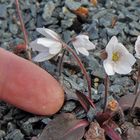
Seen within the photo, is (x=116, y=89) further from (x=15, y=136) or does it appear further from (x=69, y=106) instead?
(x=15, y=136)

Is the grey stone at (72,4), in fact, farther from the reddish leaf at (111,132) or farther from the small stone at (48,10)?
the reddish leaf at (111,132)

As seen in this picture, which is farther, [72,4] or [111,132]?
[72,4]

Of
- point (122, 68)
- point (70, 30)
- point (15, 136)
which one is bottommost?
point (15, 136)

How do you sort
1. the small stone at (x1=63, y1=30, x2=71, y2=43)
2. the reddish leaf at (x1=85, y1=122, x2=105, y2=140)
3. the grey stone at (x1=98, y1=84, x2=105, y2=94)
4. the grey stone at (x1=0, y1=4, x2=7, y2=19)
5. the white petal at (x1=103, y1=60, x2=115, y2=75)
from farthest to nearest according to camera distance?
the grey stone at (x1=0, y1=4, x2=7, y2=19)
the small stone at (x1=63, y1=30, x2=71, y2=43)
the grey stone at (x1=98, y1=84, x2=105, y2=94)
the reddish leaf at (x1=85, y1=122, x2=105, y2=140)
the white petal at (x1=103, y1=60, x2=115, y2=75)

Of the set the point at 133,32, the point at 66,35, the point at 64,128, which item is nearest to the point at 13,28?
the point at 66,35

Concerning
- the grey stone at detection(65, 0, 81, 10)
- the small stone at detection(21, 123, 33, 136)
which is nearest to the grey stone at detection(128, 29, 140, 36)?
the grey stone at detection(65, 0, 81, 10)

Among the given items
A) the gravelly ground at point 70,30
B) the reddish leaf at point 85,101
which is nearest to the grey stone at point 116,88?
the gravelly ground at point 70,30

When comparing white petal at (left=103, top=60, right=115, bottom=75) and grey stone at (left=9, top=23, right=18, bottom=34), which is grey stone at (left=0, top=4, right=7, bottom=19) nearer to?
grey stone at (left=9, top=23, right=18, bottom=34)

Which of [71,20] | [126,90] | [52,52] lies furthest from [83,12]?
[52,52]
